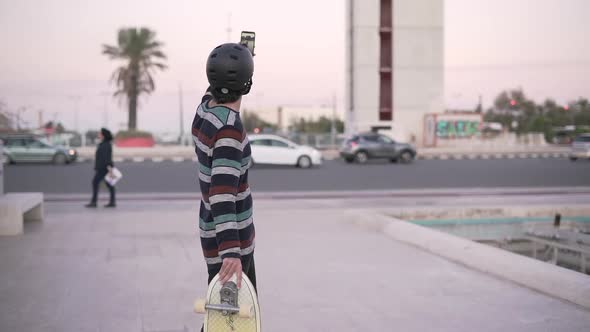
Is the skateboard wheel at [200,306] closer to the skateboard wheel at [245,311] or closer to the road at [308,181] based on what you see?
the skateboard wheel at [245,311]

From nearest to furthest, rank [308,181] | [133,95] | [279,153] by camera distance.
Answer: [308,181]
[279,153]
[133,95]

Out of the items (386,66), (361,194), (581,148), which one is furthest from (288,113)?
(361,194)

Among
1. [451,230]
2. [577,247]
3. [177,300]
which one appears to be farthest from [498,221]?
[177,300]

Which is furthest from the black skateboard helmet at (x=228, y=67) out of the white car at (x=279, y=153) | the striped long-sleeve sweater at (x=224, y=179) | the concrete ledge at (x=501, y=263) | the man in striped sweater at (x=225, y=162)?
the white car at (x=279, y=153)

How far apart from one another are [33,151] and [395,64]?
30.9 meters

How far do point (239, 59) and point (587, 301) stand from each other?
11.9 feet

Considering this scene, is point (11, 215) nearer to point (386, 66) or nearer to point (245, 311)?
point (245, 311)

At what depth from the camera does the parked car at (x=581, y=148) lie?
35219 millimetres

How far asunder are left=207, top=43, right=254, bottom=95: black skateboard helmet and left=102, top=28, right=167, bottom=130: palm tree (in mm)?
47678

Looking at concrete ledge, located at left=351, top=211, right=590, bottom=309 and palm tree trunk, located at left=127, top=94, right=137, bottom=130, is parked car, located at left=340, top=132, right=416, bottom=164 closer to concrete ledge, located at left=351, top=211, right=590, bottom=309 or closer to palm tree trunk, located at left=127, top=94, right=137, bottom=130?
palm tree trunk, located at left=127, top=94, right=137, bottom=130

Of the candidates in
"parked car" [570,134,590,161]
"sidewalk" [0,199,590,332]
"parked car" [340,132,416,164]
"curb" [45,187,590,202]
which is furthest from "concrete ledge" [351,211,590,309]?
"parked car" [570,134,590,161]

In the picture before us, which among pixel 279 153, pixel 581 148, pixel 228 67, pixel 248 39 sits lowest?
pixel 279 153

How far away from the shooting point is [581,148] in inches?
1394

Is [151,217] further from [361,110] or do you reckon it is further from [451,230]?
[361,110]
